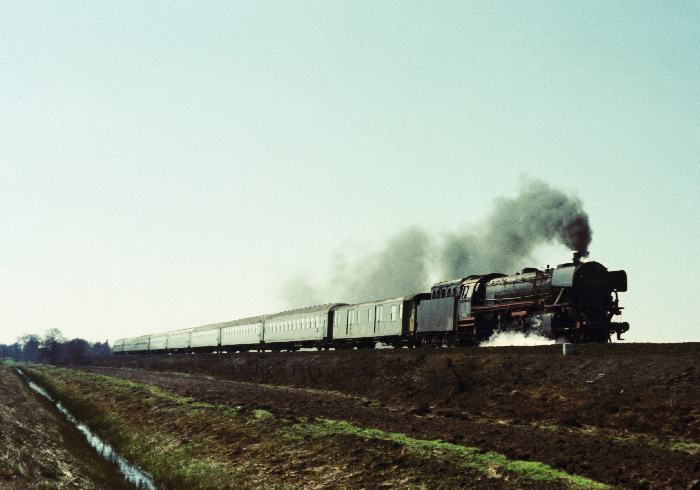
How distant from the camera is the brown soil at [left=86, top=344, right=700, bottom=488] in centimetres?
1545

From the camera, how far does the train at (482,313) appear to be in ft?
102

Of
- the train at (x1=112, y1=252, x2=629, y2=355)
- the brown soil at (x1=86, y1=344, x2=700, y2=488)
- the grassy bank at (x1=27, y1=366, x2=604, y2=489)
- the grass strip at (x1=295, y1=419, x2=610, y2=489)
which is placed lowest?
the grassy bank at (x1=27, y1=366, x2=604, y2=489)

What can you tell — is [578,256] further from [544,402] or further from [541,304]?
[544,402]

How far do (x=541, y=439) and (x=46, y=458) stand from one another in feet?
48.7

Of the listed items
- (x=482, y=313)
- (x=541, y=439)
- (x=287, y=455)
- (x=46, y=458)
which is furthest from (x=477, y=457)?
(x=482, y=313)

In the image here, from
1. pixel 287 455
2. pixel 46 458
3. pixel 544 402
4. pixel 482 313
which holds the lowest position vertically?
pixel 46 458

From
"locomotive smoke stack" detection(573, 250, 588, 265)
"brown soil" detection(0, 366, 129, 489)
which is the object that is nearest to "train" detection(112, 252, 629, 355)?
"locomotive smoke stack" detection(573, 250, 588, 265)

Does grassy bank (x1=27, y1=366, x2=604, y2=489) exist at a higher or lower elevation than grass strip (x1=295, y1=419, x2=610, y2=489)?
lower

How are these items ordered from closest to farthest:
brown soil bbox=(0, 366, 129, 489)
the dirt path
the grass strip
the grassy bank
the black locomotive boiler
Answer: the grass strip, the dirt path, the grassy bank, brown soil bbox=(0, 366, 129, 489), the black locomotive boiler

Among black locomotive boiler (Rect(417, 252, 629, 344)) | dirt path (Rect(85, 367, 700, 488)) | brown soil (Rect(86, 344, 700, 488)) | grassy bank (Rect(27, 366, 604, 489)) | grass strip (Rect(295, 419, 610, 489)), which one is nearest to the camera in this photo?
grass strip (Rect(295, 419, 610, 489))

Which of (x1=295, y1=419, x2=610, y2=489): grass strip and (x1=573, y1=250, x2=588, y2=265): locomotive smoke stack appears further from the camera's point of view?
(x1=573, y1=250, x2=588, y2=265): locomotive smoke stack

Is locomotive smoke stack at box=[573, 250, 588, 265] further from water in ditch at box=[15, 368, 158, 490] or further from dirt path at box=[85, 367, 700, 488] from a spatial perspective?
water in ditch at box=[15, 368, 158, 490]

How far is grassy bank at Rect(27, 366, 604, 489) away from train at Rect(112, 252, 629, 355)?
14.3 m

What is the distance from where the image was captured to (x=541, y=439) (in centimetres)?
1766
